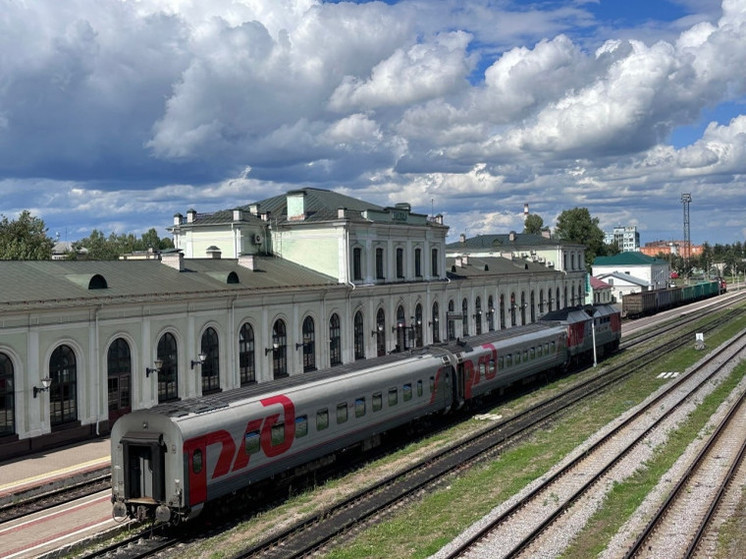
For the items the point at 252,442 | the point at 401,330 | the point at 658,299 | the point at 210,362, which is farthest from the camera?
the point at 658,299

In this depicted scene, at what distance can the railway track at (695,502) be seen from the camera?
693 inches

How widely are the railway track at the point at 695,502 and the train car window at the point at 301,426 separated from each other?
30.0 ft

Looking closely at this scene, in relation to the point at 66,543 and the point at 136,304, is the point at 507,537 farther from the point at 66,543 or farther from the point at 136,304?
the point at 136,304

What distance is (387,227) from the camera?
175 feet

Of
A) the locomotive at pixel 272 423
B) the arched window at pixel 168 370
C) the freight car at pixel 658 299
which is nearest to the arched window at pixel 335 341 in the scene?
the locomotive at pixel 272 423

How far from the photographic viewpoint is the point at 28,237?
77438 millimetres

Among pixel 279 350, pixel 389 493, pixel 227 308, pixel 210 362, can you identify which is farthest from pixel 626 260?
pixel 389 493

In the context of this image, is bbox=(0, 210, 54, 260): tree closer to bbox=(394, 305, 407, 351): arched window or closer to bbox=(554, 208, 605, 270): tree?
bbox=(394, 305, 407, 351): arched window

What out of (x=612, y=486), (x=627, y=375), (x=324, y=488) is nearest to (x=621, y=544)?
(x=612, y=486)

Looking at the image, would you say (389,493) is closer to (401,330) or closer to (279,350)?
(279,350)

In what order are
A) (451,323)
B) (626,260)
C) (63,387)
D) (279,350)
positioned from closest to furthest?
(63,387) < (279,350) < (451,323) < (626,260)

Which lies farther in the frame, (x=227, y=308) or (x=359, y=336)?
(x=359, y=336)

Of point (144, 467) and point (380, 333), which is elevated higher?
point (380, 333)

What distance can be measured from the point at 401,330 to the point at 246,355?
16.7 metres
